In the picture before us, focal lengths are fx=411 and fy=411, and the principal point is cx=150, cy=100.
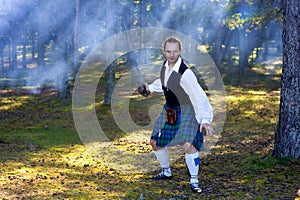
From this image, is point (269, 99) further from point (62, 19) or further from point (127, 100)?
point (62, 19)

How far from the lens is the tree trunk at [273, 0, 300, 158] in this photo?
7641 mm

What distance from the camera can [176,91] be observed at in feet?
22.7

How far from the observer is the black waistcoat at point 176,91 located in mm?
6832

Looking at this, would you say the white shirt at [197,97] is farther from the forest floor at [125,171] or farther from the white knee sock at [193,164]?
the forest floor at [125,171]

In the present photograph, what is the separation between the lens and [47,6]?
92.1ft

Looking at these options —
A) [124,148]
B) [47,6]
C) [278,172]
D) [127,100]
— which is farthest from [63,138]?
[47,6]

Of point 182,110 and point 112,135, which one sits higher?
point 182,110

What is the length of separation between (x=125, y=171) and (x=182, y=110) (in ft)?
7.70

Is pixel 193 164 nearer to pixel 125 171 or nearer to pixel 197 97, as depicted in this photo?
pixel 197 97

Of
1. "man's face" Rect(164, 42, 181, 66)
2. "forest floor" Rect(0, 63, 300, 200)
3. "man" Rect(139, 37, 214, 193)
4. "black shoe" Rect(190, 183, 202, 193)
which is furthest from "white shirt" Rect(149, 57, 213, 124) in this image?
"forest floor" Rect(0, 63, 300, 200)

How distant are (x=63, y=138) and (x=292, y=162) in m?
7.97

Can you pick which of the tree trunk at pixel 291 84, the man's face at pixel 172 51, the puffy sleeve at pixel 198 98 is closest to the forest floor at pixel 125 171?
the tree trunk at pixel 291 84

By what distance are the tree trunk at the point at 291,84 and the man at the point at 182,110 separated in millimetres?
1929

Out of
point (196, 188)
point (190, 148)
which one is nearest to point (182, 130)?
point (190, 148)
